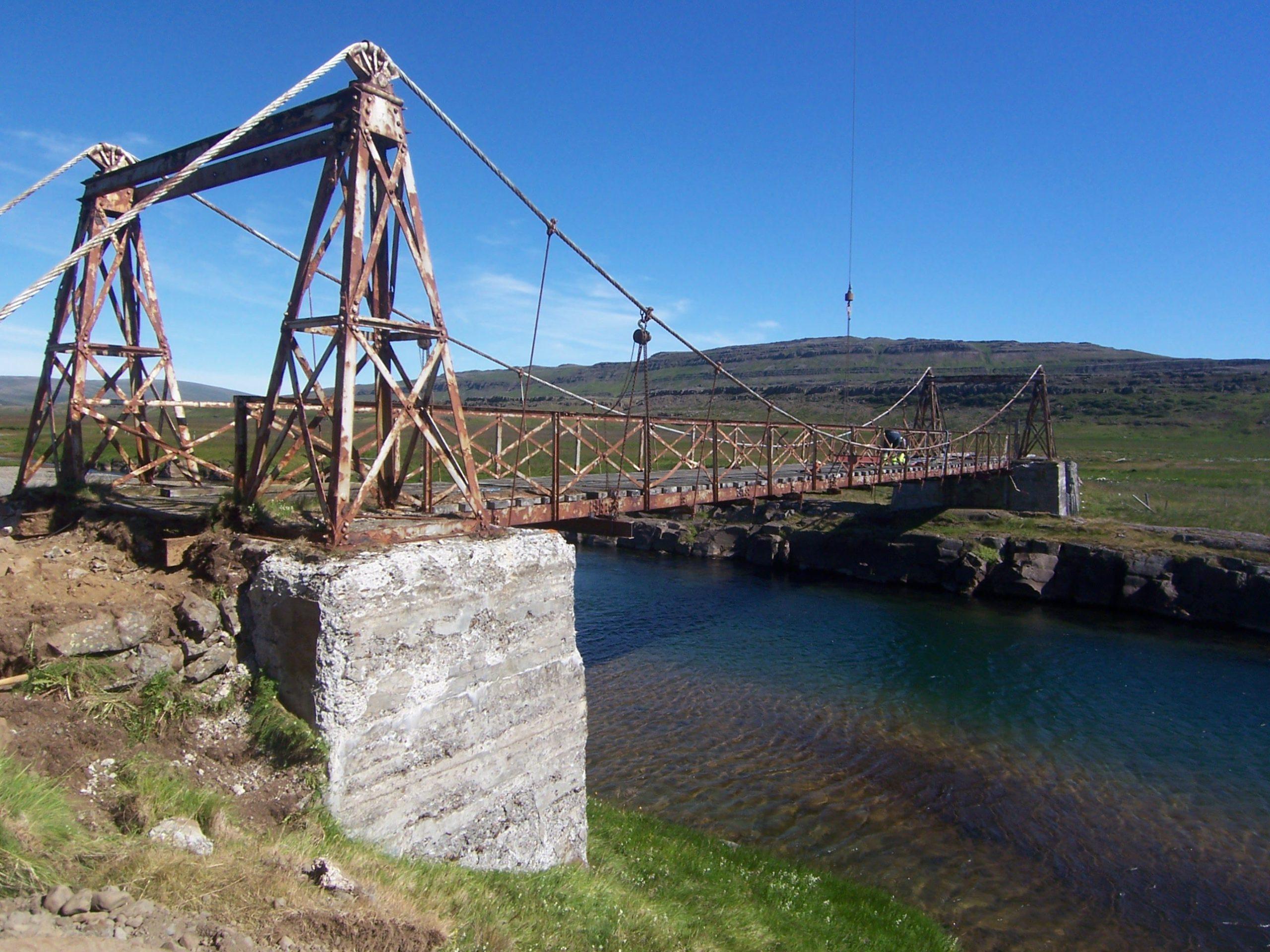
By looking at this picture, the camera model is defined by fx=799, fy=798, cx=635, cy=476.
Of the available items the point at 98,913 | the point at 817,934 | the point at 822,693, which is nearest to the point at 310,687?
the point at 98,913

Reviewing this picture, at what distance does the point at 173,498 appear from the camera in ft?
26.3

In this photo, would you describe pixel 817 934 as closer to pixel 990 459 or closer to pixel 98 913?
pixel 98 913

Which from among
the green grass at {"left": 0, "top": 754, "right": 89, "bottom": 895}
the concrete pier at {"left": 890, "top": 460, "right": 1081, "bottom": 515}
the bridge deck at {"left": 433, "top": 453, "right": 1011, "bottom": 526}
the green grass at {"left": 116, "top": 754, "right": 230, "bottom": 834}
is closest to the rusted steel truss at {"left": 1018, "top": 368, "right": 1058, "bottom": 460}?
the concrete pier at {"left": 890, "top": 460, "right": 1081, "bottom": 515}

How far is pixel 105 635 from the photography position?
4.98 meters

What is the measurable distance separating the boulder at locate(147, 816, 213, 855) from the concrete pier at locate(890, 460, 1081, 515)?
27.9m

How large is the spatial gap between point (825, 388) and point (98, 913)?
95.6 meters

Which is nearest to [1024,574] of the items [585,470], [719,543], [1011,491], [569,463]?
[1011,491]

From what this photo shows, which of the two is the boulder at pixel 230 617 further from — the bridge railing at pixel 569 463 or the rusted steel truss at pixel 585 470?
the bridge railing at pixel 569 463

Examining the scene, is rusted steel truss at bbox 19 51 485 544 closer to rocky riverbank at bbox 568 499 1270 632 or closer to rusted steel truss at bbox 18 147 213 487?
rusted steel truss at bbox 18 147 213 487

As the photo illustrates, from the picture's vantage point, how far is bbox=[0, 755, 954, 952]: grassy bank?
3.55 m

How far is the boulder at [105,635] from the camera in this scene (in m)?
4.86

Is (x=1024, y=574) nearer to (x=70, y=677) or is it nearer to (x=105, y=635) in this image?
(x=105, y=635)

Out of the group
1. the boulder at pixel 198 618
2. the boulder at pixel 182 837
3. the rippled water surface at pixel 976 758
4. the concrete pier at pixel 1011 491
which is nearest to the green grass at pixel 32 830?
the boulder at pixel 182 837

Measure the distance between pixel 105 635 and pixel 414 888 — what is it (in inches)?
97.6
